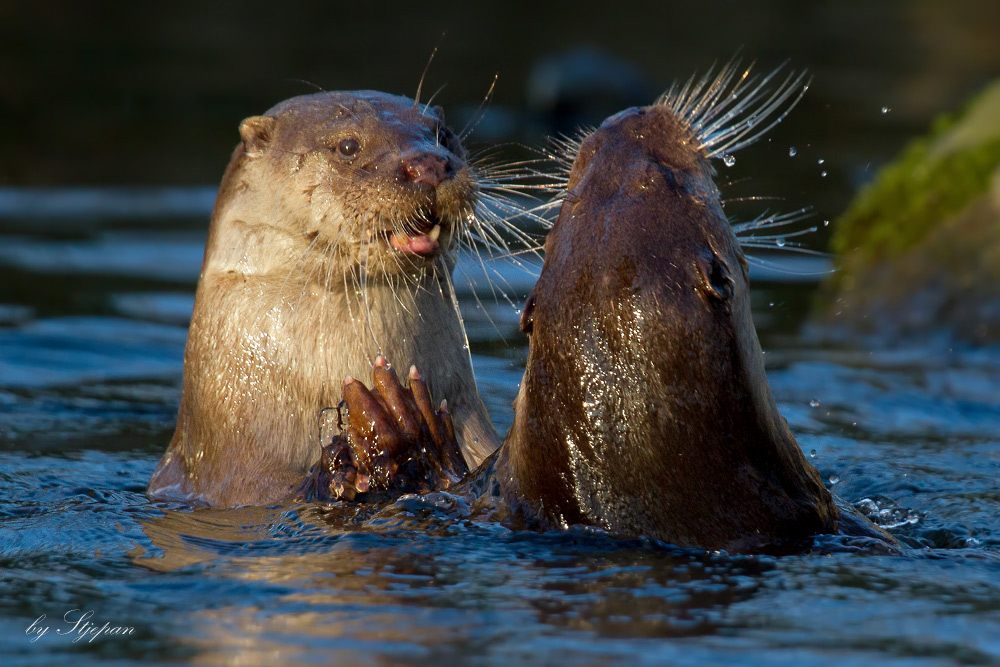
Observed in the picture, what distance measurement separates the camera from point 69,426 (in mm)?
6527

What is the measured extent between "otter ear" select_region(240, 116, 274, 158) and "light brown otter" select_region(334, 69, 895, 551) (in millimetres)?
1722

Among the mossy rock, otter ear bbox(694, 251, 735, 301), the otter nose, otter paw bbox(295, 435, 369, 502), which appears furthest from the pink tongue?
the mossy rock

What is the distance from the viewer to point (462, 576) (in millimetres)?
3570

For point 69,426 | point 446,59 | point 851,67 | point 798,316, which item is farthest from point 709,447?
point 851,67

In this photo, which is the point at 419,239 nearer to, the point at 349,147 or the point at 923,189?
the point at 349,147

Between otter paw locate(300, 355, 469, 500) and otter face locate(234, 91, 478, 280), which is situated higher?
otter face locate(234, 91, 478, 280)

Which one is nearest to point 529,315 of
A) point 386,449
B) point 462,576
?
point 462,576

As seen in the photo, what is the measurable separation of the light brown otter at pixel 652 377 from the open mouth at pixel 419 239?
1122 mm

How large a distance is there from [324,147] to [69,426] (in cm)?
236

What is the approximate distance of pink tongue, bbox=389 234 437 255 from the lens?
467 cm

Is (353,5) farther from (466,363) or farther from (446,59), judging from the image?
(466,363)

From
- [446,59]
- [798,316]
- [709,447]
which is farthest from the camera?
[446,59]

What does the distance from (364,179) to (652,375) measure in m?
1.66

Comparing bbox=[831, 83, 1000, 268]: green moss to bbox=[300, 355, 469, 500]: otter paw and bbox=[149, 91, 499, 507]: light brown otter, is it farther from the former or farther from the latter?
bbox=[300, 355, 469, 500]: otter paw
